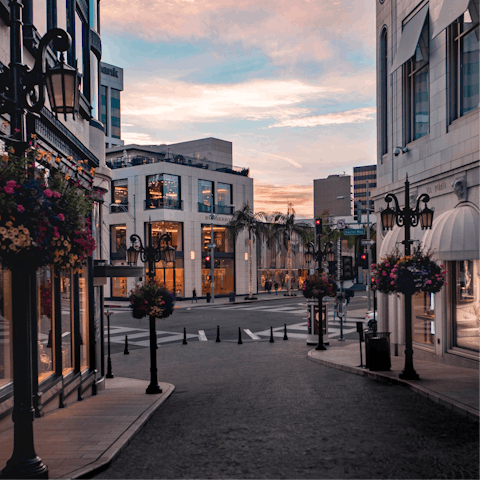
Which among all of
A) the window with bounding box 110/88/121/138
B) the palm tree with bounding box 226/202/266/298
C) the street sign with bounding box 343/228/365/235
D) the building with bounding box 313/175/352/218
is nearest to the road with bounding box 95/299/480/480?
the street sign with bounding box 343/228/365/235

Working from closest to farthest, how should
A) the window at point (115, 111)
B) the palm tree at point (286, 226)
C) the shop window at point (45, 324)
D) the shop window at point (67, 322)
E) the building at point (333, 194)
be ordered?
the shop window at point (45, 324) < the shop window at point (67, 322) < the palm tree at point (286, 226) < the window at point (115, 111) < the building at point (333, 194)

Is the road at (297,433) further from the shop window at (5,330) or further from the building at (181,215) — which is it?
the building at (181,215)

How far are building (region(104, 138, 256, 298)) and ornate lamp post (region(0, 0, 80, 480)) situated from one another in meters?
41.0

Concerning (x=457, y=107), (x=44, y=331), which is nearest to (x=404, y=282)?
(x=457, y=107)

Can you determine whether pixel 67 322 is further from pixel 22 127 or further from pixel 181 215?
pixel 181 215

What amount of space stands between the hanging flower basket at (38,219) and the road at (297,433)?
3150 mm

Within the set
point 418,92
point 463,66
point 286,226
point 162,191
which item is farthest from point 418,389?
point 286,226

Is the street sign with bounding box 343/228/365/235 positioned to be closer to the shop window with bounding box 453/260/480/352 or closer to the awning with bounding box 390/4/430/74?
the awning with bounding box 390/4/430/74

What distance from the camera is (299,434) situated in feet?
28.5

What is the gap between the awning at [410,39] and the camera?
16844 millimetres

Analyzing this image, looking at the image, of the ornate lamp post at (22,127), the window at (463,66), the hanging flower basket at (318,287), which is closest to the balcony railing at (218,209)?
the hanging flower basket at (318,287)

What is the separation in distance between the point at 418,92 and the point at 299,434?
1358 centimetres

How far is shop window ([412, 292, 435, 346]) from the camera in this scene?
658 inches

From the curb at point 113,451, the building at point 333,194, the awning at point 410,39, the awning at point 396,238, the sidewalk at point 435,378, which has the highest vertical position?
the building at point 333,194
